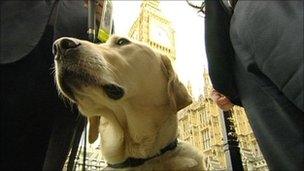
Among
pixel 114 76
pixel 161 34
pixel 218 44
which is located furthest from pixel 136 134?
pixel 161 34

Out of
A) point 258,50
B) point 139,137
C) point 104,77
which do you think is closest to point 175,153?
point 139,137

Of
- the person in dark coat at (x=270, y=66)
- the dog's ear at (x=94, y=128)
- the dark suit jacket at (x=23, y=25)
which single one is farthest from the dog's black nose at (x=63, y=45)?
the person in dark coat at (x=270, y=66)

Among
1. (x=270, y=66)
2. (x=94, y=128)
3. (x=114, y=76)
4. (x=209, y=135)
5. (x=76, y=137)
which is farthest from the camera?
Answer: (x=209, y=135)

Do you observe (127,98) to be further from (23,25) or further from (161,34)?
(161,34)

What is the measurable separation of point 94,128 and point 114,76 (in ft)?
1.51

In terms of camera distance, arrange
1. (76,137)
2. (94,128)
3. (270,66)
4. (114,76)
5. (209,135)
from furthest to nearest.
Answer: (209,135), (94,128), (76,137), (114,76), (270,66)

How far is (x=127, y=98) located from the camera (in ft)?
5.85

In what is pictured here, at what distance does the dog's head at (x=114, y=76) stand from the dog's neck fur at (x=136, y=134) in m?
0.05

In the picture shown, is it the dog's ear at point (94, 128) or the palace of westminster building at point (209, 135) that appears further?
the palace of westminster building at point (209, 135)

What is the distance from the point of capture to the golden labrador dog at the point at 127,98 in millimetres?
1636

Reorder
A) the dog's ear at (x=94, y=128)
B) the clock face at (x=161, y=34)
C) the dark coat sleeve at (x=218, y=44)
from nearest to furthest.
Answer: the dark coat sleeve at (x=218, y=44), the dog's ear at (x=94, y=128), the clock face at (x=161, y=34)

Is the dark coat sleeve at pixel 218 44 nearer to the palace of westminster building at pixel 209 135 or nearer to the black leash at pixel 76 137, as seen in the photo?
the black leash at pixel 76 137

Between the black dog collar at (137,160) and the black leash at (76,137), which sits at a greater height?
the black leash at (76,137)

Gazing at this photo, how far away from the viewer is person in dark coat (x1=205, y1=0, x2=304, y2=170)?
39.6 inches
